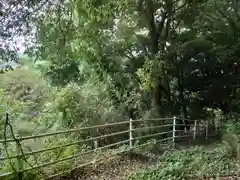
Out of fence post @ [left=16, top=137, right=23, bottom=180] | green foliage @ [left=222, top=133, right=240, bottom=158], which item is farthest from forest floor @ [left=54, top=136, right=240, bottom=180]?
green foliage @ [left=222, top=133, right=240, bottom=158]

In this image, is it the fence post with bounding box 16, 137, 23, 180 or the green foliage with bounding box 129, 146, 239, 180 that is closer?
the fence post with bounding box 16, 137, 23, 180

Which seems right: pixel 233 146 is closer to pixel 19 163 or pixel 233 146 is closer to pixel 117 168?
pixel 117 168

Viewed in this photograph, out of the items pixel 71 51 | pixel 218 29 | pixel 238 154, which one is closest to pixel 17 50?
pixel 238 154

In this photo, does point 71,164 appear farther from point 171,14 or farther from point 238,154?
point 171,14

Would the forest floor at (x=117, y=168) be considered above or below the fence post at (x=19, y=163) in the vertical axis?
below

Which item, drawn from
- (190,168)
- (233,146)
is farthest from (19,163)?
(233,146)

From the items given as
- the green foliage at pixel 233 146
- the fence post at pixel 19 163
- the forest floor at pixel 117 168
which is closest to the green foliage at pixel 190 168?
the green foliage at pixel 233 146

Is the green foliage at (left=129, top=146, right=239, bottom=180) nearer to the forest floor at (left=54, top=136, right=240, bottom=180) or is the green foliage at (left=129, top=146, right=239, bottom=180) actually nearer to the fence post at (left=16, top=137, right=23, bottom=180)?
the forest floor at (left=54, top=136, right=240, bottom=180)

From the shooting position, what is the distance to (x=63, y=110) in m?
13.9

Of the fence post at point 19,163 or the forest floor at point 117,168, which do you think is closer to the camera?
the fence post at point 19,163

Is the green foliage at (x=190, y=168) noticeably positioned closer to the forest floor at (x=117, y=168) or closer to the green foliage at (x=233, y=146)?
the green foliage at (x=233, y=146)

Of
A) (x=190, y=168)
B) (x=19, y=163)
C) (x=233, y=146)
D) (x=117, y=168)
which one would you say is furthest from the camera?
(x=233, y=146)

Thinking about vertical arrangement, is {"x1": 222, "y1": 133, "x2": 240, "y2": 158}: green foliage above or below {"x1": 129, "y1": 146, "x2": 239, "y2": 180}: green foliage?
above

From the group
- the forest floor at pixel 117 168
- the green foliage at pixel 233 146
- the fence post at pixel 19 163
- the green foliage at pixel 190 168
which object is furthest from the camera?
the green foliage at pixel 233 146
